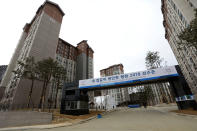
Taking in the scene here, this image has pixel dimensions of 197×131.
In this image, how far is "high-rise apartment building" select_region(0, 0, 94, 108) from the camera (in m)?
30.7

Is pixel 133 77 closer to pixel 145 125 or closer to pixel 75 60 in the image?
pixel 145 125

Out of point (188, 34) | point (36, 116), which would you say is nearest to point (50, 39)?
point (36, 116)

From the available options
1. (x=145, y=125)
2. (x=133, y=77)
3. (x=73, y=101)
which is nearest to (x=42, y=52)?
(x=73, y=101)

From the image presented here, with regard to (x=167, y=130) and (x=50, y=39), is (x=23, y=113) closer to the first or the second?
(x=167, y=130)

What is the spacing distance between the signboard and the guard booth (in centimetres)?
200

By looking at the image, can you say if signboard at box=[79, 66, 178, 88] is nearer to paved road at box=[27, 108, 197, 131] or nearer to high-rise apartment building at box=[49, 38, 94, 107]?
paved road at box=[27, 108, 197, 131]

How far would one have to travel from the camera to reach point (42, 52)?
3769cm

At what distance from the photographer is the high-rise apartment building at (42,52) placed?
3067cm

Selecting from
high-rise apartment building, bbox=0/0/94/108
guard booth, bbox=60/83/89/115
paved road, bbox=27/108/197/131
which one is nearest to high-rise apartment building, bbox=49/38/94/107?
high-rise apartment building, bbox=0/0/94/108

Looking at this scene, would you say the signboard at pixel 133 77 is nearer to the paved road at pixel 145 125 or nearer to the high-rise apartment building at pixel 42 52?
the paved road at pixel 145 125

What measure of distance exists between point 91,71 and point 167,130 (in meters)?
70.9

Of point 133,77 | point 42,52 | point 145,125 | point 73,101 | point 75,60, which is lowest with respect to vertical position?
point 145,125

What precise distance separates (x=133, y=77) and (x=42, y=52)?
3526cm

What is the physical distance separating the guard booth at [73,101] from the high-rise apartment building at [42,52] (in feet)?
52.7
